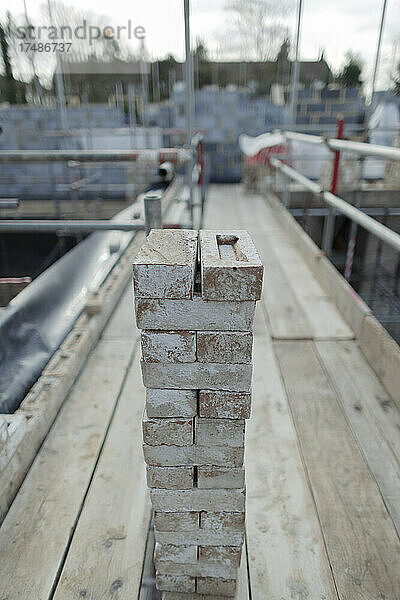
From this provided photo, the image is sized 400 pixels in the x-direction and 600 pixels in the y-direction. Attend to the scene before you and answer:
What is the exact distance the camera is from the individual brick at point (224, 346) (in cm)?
94

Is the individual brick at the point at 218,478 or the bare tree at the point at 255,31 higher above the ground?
the bare tree at the point at 255,31

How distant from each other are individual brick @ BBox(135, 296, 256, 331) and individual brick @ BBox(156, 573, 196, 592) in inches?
30.0

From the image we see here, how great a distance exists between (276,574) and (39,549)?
74cm

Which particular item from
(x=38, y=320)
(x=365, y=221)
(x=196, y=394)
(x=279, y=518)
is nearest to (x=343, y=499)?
(x=279, y=518)

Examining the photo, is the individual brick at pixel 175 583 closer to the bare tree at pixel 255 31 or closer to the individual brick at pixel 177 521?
the individual brick at pixel 177 521

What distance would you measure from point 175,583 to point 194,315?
83 centimetres

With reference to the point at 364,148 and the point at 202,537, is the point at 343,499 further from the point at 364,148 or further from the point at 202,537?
the point at 364,148

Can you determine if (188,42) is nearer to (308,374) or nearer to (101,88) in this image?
(308,374)

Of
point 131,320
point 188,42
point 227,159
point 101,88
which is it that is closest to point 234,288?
point 131,320

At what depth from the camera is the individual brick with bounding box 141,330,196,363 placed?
94 cm

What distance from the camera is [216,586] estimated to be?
1.18 m

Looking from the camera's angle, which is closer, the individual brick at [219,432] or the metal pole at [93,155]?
the individual brick at [219,432]

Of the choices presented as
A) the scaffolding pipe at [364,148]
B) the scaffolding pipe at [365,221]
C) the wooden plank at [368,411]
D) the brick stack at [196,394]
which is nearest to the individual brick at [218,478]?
the brick stack at [196,394]

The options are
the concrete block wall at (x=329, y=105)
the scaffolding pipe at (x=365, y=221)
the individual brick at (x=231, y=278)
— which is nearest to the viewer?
the individual brick at (x=231, y=278)
